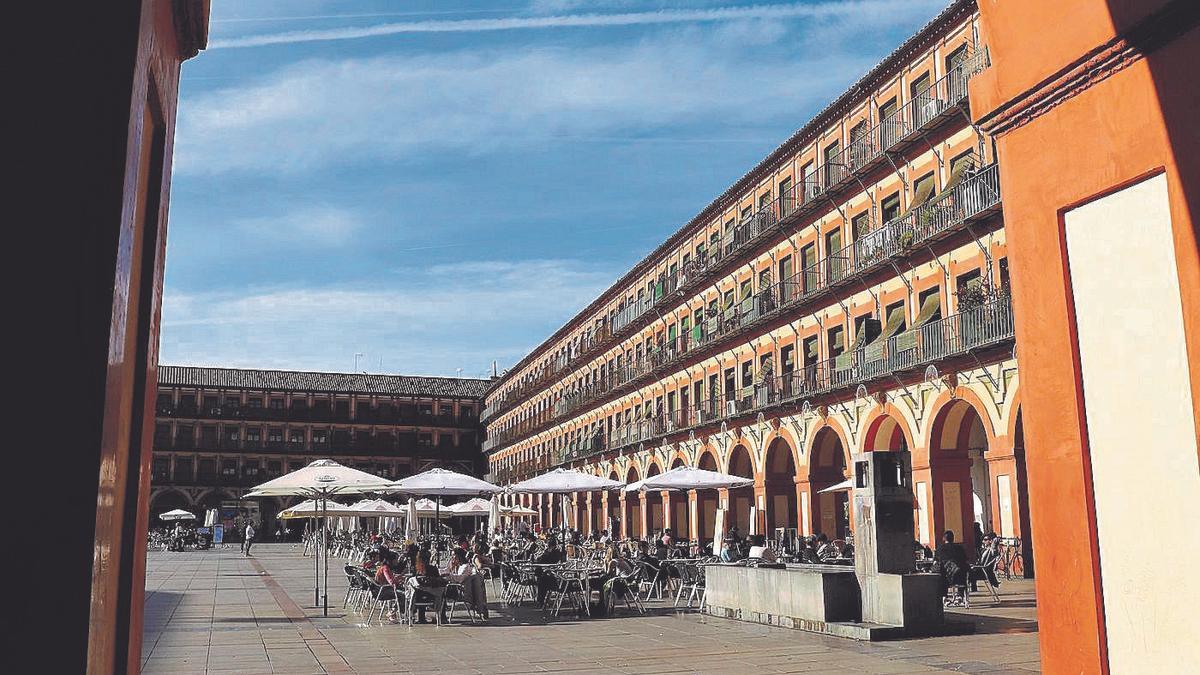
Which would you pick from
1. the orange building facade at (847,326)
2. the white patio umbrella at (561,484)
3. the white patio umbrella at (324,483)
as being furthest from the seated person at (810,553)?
the white patio umbrella at (324,483)

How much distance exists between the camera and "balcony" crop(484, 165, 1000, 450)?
75.3 ft

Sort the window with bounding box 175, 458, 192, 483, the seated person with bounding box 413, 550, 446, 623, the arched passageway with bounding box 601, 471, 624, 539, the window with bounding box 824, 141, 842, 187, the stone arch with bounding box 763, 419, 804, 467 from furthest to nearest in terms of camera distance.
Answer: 1. the window with bounding box 175, 458, 192, 483
2. the arched passageway with bounding box 601, 471, 624, 539
3. the stone arch with bounding box 763, 419, 804, 467
4. the window with bounding box 824, 141, 842, 187
5. the seated person with bounding box 413, 550, 446, 623

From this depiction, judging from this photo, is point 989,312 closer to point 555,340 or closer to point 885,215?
point 885,215

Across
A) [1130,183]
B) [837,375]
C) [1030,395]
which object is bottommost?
[1030,395]

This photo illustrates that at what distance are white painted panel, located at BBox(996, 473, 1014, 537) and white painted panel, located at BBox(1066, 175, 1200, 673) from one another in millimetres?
17832

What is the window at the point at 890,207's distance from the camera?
2678 cm

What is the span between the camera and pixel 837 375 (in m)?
28.2

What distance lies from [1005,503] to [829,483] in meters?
8.51

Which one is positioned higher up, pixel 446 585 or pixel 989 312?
pixel 989 312

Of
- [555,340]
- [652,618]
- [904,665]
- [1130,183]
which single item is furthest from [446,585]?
[555,340]

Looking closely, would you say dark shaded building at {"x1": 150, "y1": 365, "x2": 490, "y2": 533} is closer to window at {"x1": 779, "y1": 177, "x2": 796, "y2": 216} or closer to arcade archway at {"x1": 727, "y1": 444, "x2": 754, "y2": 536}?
arcade archway at {"x1": 727, "y1": 444, "x2": 754, "y2": 536}

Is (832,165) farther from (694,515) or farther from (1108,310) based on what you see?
(1108,310)

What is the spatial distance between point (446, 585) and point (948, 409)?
14.3 meters

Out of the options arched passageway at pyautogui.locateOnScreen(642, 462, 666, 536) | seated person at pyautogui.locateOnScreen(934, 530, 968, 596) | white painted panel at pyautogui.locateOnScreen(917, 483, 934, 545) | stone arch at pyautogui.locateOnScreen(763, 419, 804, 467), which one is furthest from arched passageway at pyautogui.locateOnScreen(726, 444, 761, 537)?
seated person at pyautogui.locateOnScreen(934, 530, 968, 596)
